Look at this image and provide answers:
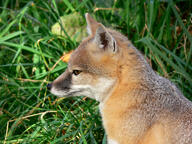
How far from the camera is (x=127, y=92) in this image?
2.87 metres

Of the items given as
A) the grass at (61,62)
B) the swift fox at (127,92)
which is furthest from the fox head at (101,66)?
the grass at (61,62)

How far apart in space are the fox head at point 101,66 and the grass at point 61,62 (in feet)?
1.84

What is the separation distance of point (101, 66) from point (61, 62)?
1.60 m

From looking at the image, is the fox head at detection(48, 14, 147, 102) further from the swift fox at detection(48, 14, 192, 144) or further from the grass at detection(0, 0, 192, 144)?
the grass at detection(0, 0, 192, 144)

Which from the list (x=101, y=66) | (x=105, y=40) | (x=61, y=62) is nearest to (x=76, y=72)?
(x=101, y=66)

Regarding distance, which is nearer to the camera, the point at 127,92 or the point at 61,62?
the point at 127,92

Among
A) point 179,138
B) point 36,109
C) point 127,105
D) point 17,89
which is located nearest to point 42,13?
point 17,89

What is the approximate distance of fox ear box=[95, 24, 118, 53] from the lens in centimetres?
272

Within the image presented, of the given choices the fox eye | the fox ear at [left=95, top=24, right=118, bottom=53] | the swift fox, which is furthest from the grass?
the fox ear at [left=95, top=24, right=118, bottom=53]

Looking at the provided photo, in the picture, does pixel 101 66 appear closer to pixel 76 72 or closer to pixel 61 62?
pixel 76 72

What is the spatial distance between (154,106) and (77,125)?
3.67ft

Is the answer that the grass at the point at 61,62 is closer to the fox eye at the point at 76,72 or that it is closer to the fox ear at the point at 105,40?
the fox eye at the point at 76,72

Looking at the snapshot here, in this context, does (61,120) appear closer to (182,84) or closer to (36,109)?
(36,109)

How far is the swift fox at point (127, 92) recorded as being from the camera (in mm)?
2693
